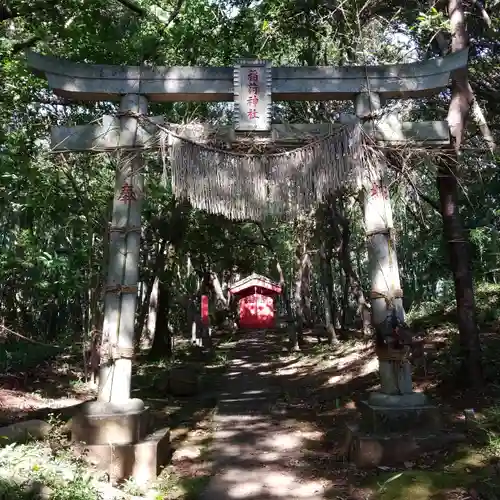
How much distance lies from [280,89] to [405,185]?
1.96 m


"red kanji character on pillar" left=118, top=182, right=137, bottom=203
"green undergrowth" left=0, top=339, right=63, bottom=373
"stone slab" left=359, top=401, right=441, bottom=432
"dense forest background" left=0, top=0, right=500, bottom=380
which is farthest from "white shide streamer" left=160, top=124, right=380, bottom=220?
"green undergrowth" left=0, top=339, right=63, bottom=373

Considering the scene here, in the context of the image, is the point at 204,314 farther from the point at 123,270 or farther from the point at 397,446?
the point at 397,446

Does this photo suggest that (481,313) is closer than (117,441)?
No

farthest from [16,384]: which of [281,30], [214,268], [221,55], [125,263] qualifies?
[214,268]

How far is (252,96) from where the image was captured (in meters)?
6.13

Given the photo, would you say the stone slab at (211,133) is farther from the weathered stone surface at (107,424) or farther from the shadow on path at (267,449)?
the shadow on path at (267,449)

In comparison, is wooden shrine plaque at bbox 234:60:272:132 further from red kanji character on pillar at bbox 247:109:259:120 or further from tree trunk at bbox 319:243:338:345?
tree trunk at bbox 319:243:338:345

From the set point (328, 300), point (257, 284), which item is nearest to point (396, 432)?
point (328, 300)

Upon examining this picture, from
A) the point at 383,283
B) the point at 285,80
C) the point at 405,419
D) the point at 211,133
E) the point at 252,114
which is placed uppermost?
the point at 285,80

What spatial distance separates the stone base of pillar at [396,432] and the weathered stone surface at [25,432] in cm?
339

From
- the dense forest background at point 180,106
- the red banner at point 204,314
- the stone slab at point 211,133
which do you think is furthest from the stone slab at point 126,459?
the red banner at point 204,314

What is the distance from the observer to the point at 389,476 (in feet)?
15.8

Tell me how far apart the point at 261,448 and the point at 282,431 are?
32.9 inches

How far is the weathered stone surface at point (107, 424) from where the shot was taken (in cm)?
530
